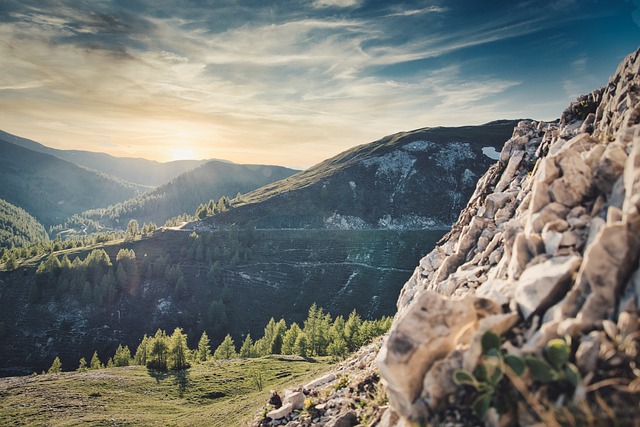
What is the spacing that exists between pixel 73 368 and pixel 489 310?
148477mm

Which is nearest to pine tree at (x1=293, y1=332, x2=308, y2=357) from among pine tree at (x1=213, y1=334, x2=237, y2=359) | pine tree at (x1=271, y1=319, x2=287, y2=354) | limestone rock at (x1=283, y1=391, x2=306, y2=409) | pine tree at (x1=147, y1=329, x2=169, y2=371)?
pine tree at (x1=271, y1=319, x2=287, y2=354)

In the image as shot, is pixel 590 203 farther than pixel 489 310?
Yes

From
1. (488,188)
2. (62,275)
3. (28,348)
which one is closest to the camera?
(488,188)

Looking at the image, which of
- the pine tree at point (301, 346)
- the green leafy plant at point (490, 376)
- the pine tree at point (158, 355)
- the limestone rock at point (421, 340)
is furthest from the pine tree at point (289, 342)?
the green leafy plant at point (490, 376)

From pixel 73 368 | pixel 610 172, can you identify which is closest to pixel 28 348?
pixel 73 368

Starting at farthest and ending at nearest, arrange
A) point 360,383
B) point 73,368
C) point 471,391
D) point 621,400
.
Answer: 1. point 73,368
2. point 360,383
3. point 471,391
4. point 621,400

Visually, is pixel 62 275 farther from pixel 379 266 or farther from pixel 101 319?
pixel 379 266

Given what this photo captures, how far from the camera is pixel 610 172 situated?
476 inches

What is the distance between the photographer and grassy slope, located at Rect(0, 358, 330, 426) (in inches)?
1577

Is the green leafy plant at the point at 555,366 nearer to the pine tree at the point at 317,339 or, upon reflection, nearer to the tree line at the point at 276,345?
the tree line at the point at 276,345

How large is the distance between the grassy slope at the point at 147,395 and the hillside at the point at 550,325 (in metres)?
27.3

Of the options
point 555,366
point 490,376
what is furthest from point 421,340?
point 555,366

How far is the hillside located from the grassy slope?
27348 millimetres

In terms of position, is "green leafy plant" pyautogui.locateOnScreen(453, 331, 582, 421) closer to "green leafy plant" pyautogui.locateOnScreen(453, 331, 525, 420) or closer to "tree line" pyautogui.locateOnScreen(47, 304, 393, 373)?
"green leafy plant" pyautogui.locateOnScreen(453, 331, 525, 420)
